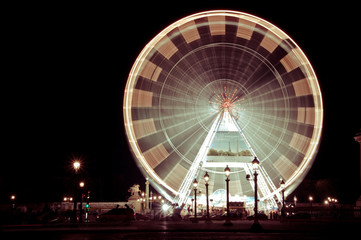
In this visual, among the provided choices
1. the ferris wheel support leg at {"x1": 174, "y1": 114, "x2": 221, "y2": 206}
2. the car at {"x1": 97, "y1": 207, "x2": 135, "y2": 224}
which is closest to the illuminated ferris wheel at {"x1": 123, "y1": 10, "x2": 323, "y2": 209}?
the ferris wheel support leg at {"x1": 174, "y1": 114, "x2": 221, "y2": 206}

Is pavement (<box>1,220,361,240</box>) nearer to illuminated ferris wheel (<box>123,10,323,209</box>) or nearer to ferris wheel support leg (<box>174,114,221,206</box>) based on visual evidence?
illuminated ferris wheel (<box>123,10,323,209</box>)

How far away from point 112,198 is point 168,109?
44.0 metres

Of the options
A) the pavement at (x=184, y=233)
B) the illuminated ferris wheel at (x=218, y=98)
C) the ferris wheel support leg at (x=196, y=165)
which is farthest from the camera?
the ferris wheel support leg at (x=196, y=165)

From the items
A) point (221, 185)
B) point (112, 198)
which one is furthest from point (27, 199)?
point (221, 185)

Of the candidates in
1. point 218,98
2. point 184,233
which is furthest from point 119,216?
point 218,98

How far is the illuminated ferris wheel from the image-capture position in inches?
1031

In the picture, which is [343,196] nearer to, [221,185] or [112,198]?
[221,185]

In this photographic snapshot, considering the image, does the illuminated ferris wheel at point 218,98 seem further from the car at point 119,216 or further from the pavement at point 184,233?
the pavement at point 184,233

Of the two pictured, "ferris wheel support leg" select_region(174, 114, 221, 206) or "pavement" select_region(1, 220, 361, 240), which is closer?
"pavement" select_region(1, 220, 361, 240)

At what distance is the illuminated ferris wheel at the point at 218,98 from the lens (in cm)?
2619

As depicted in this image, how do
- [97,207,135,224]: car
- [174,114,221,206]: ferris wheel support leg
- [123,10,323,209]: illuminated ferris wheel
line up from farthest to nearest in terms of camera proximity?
[174,114,221,206]: ferris wheel support leg, [123,10,323,209]: illuminated ferris wheel, [97,207,135,224]: car

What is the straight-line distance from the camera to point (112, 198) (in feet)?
227

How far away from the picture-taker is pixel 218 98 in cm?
2944

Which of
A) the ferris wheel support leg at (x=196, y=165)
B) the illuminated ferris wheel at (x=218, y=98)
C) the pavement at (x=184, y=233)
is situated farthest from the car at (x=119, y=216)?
the pavement at (x=184, y=233)
